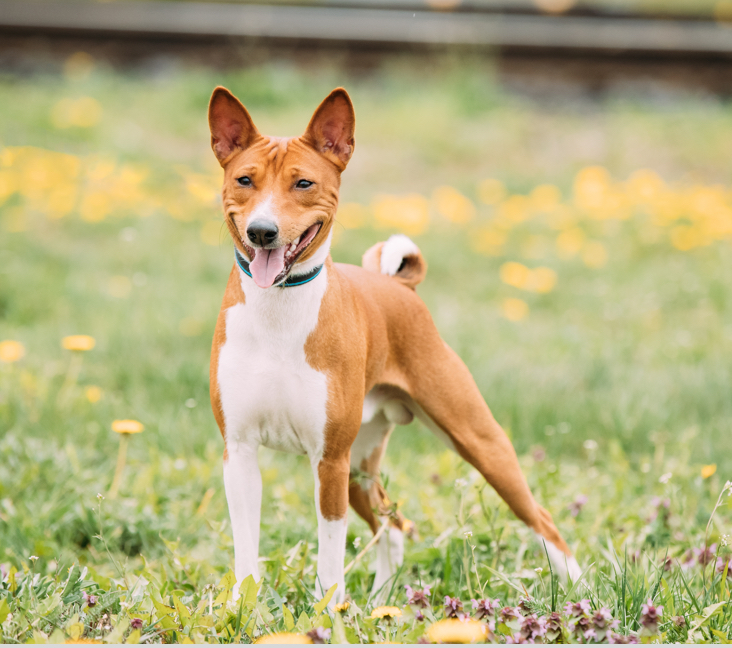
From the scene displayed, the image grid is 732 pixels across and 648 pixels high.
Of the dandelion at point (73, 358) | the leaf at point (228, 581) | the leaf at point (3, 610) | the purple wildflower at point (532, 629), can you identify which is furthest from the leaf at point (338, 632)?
the dandelion at point (73, 358)

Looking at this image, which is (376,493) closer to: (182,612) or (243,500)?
(243,500)

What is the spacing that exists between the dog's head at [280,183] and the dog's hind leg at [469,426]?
61 cm

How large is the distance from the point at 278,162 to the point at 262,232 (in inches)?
10.0

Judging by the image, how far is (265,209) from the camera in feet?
7.15

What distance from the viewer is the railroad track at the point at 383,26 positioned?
10.1 metres

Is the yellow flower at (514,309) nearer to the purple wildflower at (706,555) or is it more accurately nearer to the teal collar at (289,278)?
the purple wildflower at (706,555)

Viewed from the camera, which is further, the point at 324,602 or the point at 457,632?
the point at 324,602

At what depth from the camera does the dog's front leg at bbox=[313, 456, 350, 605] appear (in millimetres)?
2457

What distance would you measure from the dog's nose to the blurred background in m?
1.20

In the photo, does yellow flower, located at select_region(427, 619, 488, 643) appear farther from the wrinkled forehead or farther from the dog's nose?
the wrinkled forehead

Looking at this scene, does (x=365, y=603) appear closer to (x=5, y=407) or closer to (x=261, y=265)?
(x=261, y=265)

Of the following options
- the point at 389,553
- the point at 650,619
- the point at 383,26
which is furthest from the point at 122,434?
the point at 383,26

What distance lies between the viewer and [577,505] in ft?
11.3

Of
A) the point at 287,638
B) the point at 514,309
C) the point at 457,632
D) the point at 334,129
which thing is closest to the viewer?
the point at 457,632
